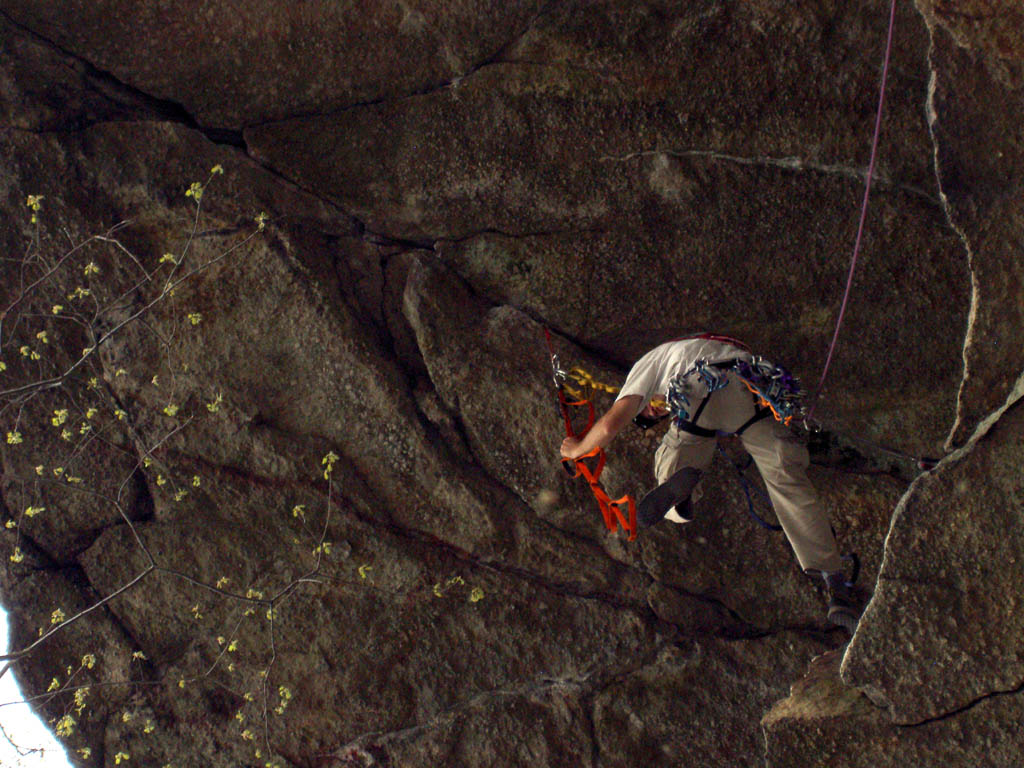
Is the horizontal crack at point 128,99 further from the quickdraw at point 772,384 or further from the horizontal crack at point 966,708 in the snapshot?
the horizontal crack at point 966,708

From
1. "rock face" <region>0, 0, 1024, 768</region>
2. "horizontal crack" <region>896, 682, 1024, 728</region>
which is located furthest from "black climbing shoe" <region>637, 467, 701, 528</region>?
"horizontal crack" <region>896, 682, 1024, 728</region>

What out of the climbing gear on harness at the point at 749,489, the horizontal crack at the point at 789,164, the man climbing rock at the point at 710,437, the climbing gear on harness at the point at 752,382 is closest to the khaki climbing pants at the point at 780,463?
the man climbing rock at the point at 710,437

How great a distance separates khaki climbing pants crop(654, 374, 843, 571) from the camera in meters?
4.86

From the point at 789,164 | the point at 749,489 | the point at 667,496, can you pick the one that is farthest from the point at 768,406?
the point at 789,164

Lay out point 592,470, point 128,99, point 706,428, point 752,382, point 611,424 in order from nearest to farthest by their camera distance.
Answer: point 611,424, point 752,382, point 706,428, point 592,470, point 128,99

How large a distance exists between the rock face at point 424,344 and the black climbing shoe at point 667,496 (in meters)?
0.82

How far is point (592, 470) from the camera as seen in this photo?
18.6 ft

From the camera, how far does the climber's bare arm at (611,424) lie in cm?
456

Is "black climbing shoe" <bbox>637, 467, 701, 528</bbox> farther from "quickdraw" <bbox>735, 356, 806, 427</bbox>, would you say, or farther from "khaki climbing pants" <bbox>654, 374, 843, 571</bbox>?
"quickdraw" <bbox>735, 356, 806, 427</bbox>

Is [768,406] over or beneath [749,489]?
over

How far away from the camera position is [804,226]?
5.53 m

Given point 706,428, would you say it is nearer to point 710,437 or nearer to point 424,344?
point 710,437

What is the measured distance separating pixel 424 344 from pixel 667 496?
1930mm

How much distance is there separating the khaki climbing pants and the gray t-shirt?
0.18m
